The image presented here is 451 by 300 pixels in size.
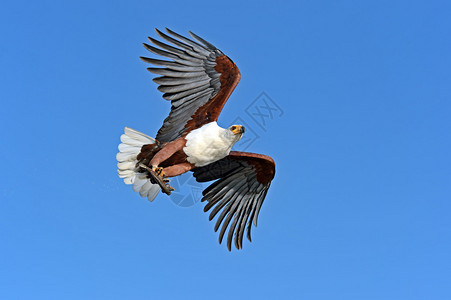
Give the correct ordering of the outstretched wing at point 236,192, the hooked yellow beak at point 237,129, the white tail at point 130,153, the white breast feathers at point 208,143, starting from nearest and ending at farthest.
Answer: the hooked yellow beak at point 237,129
the white breast feathers at point 208,143
the white tail at point 130,153
the outstretched wing at point 236,192

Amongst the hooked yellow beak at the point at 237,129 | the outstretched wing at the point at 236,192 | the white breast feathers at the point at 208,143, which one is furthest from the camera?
the outstretched wing at the point at 236,192

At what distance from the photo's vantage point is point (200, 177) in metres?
9.66

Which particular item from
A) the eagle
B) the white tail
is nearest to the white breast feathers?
the eagle

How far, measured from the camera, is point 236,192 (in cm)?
990

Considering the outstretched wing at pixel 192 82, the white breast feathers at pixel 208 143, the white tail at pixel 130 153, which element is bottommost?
the white breast feathers at pixel 208 143

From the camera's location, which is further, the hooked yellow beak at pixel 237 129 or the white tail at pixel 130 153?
the white tail at pixel 130 153

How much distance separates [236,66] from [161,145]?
65.4 inches

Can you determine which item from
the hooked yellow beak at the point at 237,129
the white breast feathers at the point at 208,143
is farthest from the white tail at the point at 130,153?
the hooked yellow beak at the point at 237,129

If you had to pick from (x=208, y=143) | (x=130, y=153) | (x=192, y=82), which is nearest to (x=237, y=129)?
(x=208, y=143)

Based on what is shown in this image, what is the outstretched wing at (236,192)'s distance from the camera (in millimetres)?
9656

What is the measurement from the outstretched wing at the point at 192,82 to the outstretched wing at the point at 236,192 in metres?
1.25

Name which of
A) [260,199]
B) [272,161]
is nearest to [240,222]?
[260,199]

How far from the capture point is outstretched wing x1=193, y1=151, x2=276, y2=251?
31.7ft

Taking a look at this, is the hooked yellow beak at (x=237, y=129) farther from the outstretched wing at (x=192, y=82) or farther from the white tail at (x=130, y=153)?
the white tail at (x=130, y=153)
